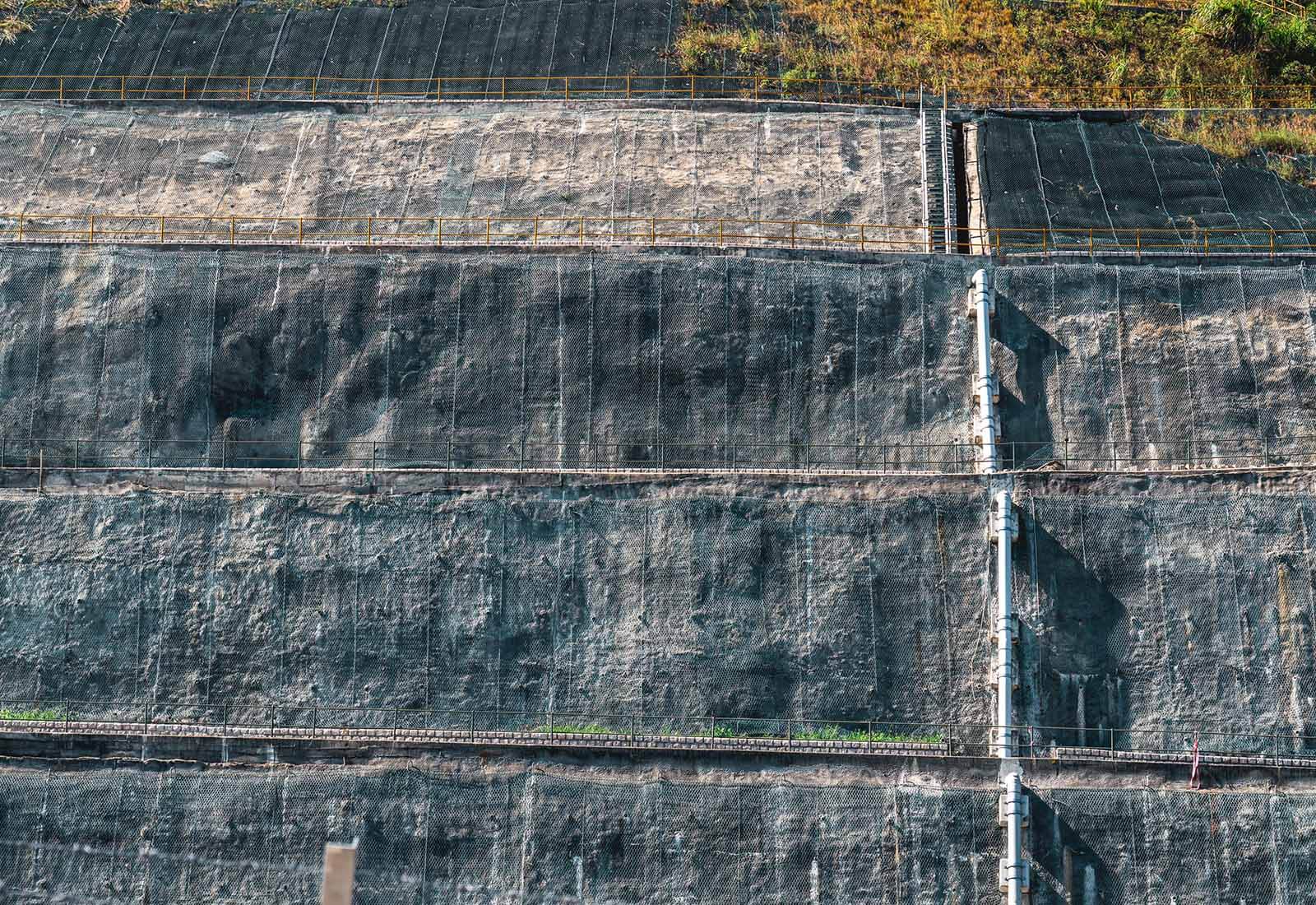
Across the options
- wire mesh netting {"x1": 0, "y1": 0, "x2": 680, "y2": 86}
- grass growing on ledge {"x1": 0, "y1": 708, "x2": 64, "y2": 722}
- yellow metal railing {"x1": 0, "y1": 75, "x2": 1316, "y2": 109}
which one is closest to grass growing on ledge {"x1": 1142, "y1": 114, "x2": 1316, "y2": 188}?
yellow metal railing {"x1": 0, "y1": 75, "x2": 1316, "y2": 109}

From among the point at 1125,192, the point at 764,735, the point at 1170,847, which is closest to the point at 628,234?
the point at 1125,192

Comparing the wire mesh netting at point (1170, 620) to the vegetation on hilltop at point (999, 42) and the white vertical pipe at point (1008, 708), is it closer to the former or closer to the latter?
the white vertical pipe at point (1008, 708)

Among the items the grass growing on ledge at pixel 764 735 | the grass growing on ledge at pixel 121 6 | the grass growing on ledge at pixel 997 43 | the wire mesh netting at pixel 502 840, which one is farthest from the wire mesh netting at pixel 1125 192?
the grass growing on ledge at pixel 121 6

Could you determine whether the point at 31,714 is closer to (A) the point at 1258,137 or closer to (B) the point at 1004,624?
(B) the point at 1004,624

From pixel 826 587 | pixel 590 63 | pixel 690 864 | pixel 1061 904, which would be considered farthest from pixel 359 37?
pixel 1061 904

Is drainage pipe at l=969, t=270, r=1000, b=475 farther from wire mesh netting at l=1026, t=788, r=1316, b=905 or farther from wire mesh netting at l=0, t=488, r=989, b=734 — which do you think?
wire mesh netting at l=1026, t=788, r=1316, b=905
